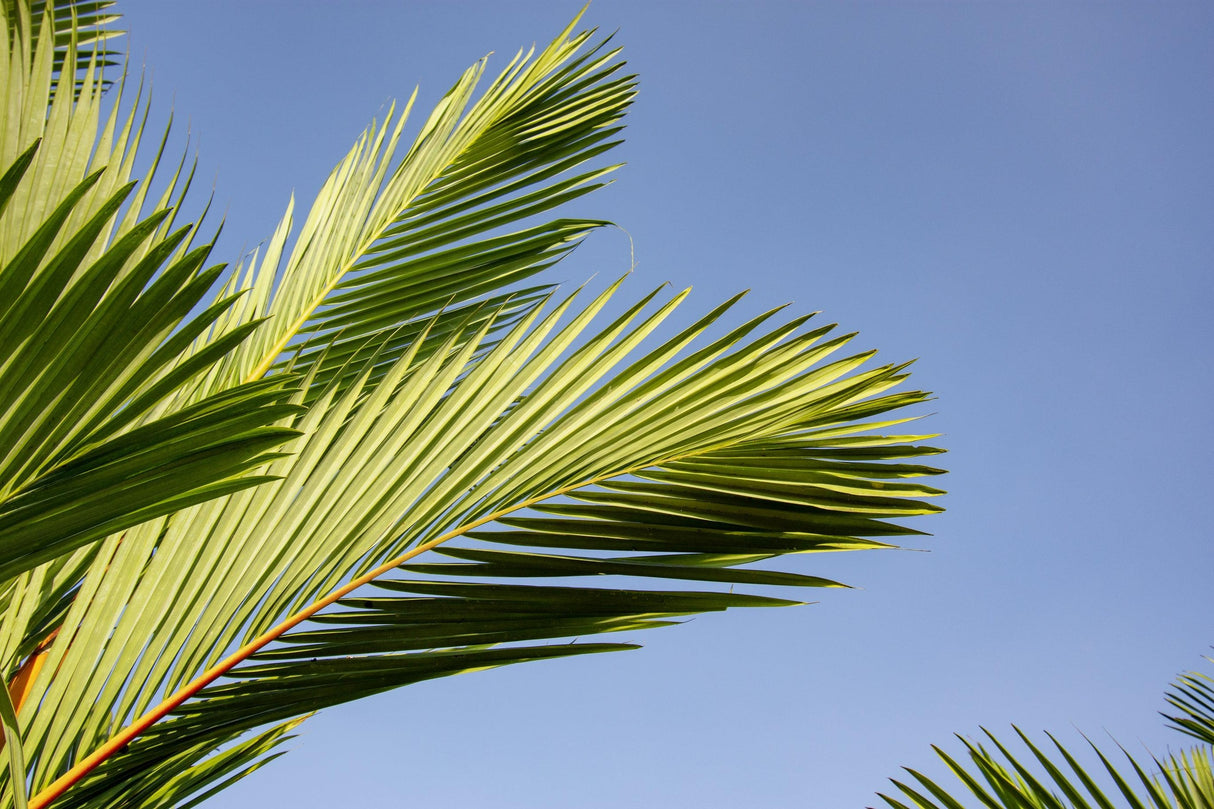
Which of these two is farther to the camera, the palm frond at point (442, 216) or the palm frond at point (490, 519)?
the palm frond at point (442, 216)

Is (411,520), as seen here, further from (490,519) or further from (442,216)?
(442,216)

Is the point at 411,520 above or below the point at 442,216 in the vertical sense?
below

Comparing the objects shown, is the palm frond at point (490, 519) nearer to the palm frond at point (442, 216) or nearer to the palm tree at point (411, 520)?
the palm tree at point (411, 520)

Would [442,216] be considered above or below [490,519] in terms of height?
above

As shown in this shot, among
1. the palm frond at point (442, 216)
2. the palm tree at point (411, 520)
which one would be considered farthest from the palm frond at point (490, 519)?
the palm frond at point (442, 216)

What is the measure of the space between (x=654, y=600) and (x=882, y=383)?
1.41 feet

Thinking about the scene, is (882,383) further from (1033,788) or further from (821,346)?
(1033,788)

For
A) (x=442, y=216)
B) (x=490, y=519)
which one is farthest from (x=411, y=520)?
(x=442, y=216)

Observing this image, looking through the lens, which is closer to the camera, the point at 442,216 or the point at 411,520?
the point at 411,520

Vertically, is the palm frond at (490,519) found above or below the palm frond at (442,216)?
below

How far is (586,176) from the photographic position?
219cm

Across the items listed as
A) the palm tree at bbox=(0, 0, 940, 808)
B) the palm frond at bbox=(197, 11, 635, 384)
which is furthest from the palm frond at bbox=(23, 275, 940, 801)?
the palm frond at bbox=(197, 11, 635, 384)

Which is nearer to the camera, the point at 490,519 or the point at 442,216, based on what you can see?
the point at 490,519

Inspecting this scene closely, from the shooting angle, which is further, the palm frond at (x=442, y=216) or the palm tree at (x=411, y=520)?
the palm frond at (x=442, y=216)
